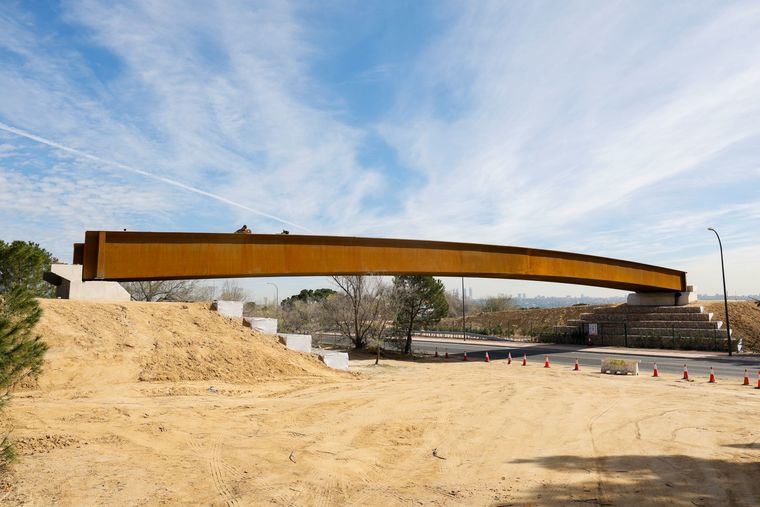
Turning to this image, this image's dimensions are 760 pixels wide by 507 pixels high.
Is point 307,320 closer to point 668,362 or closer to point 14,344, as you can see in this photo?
point 668,362

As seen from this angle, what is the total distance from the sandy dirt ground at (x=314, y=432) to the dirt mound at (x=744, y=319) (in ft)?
76.6

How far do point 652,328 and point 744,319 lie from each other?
7679 mm

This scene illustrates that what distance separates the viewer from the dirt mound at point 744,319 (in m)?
33.8

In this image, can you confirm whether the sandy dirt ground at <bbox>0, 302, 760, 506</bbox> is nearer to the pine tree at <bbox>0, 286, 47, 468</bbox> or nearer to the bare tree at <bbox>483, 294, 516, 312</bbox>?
the pine tree at <bbox>0, 286, 47, 468</bbox>

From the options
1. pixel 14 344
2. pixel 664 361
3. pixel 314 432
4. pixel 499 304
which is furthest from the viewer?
pixel 499 304

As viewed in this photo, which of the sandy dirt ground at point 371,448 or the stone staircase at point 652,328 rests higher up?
the stone staircase at point 652,328

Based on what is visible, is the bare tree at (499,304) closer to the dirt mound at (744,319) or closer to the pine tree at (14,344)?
the dirt mound at (744,319)

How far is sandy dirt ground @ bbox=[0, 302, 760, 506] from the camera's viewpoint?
246 inches

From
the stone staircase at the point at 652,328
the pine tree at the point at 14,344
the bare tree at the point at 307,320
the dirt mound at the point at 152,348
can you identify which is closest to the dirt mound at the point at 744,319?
the stone staircase at the point at 652,328

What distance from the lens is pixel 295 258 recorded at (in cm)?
1884

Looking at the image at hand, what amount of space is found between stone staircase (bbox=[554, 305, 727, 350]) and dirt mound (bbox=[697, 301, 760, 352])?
203 centimetres

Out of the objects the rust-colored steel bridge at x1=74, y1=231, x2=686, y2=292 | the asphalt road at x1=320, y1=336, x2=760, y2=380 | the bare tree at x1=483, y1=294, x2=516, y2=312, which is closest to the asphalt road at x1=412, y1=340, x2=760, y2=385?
the asphalt road at x1=320, y1=336, x2=760, y2=380

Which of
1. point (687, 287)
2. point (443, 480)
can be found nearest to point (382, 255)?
point (443, 480)

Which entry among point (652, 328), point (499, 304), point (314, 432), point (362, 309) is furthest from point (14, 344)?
point (499, 304)
